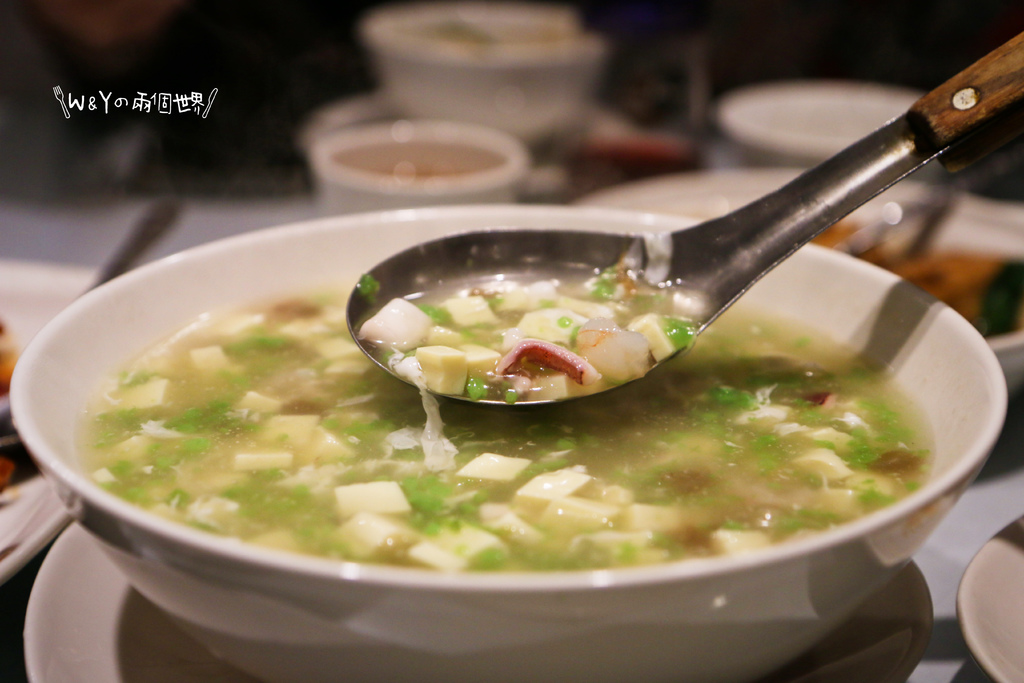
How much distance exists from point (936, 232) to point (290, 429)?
2480mm

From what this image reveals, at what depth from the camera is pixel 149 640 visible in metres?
1.34

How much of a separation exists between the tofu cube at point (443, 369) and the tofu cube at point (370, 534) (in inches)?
12.0

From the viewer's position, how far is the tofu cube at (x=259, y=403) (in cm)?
164

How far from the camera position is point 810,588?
1028 mm

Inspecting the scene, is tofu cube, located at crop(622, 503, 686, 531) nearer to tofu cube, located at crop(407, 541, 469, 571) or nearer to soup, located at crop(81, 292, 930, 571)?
soup, located at crop(81, 292, 930, 571)

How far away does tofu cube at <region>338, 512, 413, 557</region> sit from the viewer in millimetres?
1226

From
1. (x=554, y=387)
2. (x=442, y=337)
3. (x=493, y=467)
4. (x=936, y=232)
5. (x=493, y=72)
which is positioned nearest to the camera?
(x=493, y=467)

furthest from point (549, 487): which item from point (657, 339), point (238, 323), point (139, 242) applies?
point (139, 242)

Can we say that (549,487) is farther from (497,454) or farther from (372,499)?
(372,499)

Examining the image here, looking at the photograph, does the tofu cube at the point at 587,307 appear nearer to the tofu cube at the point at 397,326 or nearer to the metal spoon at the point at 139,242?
the tofu cube at the point at 397,326

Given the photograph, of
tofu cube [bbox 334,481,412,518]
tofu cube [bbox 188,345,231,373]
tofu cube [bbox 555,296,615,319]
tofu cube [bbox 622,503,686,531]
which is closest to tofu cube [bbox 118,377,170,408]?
tofu cube [bbox 188,345,231,373]

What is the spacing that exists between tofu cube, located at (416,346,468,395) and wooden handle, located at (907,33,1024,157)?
90 centimetres

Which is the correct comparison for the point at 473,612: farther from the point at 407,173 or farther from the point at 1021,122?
the point at 407,173

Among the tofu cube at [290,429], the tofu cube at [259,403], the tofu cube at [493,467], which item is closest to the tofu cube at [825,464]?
the tofu cube at [493,467]
